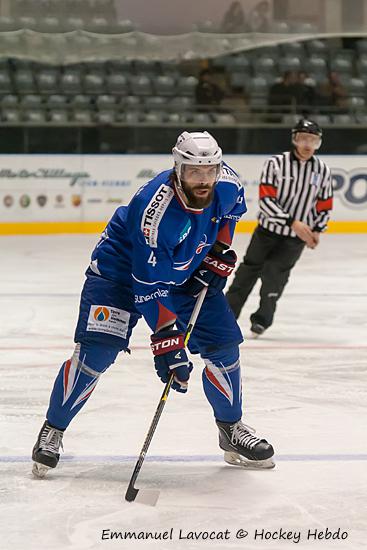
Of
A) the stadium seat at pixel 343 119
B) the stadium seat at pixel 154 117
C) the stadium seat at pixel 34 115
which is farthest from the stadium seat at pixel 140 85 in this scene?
the stadium seat at pixel 343 119

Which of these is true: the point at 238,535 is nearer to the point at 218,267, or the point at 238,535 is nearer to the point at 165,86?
the point at 218,267

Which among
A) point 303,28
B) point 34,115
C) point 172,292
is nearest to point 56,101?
point 34,115

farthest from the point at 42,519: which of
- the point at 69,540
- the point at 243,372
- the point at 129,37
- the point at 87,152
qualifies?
the point at 129,37

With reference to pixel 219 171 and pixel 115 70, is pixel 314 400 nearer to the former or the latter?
pixel 219 171

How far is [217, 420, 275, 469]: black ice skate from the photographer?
11.6 ft

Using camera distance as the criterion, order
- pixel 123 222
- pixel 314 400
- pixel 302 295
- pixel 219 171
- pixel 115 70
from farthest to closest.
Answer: pixel 115 70 < pixel 302 295 < pixel 314 400 < pixel 123 222 < pixel 219 171

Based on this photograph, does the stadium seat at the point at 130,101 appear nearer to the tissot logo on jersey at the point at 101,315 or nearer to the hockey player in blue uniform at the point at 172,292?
the hockey player in blue uniform at the point at 172,292

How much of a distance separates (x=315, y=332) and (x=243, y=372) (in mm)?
1161

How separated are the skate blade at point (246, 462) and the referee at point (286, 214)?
94.8 inches

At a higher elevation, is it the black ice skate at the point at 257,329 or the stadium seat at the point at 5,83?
the black ice skate at the point at 257,329

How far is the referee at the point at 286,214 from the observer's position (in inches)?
237

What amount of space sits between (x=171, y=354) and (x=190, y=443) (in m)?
0.75

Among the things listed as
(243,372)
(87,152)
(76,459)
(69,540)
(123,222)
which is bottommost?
(87,152)

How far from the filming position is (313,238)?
5957mm
